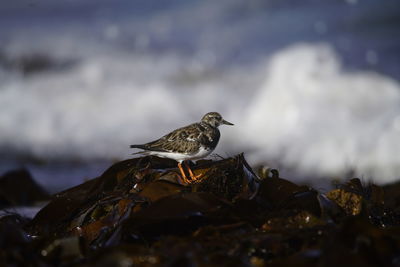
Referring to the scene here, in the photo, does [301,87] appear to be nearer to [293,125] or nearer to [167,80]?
[293,125]

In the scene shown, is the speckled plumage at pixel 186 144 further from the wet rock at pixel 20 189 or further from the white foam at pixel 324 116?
the white foam at pixel 324 116

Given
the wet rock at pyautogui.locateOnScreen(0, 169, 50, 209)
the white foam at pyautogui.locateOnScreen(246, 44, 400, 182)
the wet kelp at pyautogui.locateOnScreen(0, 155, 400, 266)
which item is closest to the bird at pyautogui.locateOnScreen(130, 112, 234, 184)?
the wet kelp at pyautogui.locateOnScreen(0, 155, 400, 266)

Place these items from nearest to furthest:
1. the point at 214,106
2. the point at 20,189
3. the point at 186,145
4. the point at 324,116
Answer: the point at 186,145, the point at 20,189, the point at 324,116, the point at 214,106

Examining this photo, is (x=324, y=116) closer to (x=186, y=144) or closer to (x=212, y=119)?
(x=212, y=119)

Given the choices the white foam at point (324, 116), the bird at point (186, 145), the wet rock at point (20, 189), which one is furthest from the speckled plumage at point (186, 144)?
the white foam at point (324, 116)

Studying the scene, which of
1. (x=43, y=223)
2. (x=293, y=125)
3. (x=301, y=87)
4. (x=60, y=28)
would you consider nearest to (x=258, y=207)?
(x=43, y=223)

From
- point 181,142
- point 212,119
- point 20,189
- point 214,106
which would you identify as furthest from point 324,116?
point 20,189
